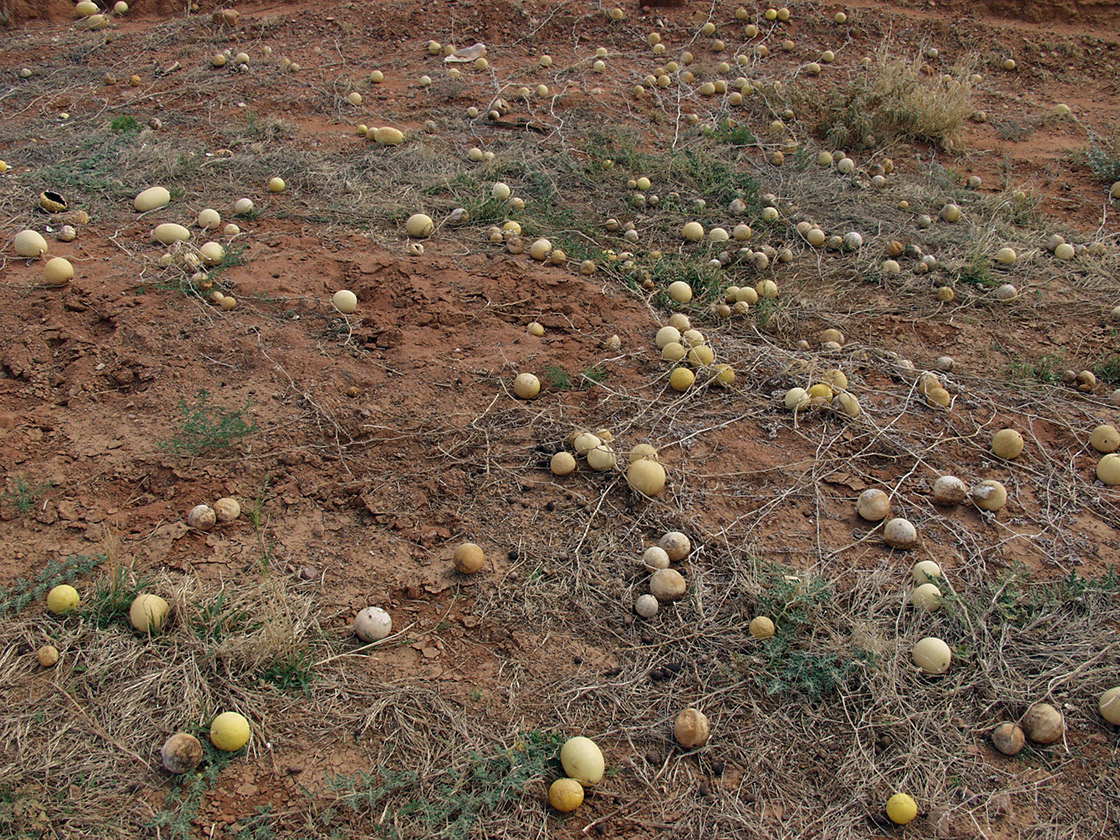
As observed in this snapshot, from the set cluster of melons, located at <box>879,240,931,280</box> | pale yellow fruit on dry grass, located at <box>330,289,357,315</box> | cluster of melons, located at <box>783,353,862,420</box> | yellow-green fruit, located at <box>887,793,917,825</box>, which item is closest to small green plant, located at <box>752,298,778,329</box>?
cluster of melons, located at <box>783,353,862,420</box>

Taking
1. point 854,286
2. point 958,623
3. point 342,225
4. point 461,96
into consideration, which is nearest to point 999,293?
point 854,286

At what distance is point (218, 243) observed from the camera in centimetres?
454

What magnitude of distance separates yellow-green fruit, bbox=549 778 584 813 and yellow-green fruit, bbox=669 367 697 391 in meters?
1.97

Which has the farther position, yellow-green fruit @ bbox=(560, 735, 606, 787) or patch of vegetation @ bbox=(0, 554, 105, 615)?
patch of vegetation @ bbox=(0, 554, 105, 615)

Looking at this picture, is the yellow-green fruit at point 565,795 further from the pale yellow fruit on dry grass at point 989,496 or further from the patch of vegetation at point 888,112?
the patch of vegetation at point 888,112

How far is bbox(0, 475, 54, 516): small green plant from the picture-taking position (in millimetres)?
2932

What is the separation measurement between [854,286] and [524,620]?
319 centimetres

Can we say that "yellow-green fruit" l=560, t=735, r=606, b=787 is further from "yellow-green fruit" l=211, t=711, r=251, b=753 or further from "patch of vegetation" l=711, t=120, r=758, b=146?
"patch of vegetation" l=711, t=120, r=758, b=146

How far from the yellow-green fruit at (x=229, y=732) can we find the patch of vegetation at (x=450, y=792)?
30cm

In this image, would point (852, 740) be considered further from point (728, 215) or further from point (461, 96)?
point (461, 96)

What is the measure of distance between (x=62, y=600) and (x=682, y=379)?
2.58 meters

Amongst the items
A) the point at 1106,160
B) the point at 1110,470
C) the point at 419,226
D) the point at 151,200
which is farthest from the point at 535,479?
the point at 1106,160

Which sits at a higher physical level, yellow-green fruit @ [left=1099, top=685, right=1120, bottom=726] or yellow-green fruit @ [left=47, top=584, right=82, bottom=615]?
yellow-green fruit @ [left=1099, top=685, right=1120, bottom=726]

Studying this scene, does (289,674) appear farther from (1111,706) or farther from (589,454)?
(1111,706)
